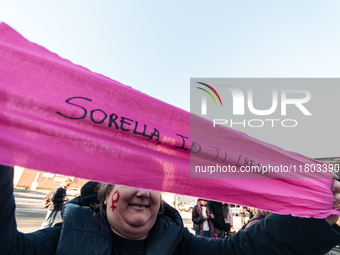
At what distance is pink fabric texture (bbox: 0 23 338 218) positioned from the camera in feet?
3.16

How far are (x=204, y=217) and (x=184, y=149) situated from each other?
4.75 metres

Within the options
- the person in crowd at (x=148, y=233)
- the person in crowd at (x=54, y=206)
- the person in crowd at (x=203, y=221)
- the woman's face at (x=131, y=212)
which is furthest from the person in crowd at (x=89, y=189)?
the person in crowd at (x=54, y=206)

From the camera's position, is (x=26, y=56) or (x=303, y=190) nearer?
(x=26, y=56)

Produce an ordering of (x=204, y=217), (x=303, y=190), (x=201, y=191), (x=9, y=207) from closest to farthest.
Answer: (x=9, y=207)
(x=201, y=191)
(x=303, y=190)
(x=204, y=217)

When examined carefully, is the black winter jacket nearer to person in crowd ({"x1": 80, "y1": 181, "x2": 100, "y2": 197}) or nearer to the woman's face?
person in crowd ({"x1": 80, "y1": 181, "x2": 100, "y2": 197})

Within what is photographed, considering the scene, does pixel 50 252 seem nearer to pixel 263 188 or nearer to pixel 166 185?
pixel 166 185

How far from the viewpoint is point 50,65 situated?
1131 millimetres

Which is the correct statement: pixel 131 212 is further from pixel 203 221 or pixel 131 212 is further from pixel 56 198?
pixel 56 198

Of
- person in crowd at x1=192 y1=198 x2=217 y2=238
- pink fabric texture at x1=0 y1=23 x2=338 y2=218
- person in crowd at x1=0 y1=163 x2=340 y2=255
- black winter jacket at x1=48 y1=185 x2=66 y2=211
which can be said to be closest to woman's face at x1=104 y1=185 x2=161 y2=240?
person in crowd at x1=0 y1=163 x2=340 y2=255

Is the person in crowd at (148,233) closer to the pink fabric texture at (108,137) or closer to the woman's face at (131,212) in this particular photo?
the woman's face at (131,212)

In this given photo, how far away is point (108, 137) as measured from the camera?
45.6 inches

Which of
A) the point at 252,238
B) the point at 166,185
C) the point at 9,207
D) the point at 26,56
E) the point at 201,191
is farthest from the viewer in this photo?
the point at 252,238

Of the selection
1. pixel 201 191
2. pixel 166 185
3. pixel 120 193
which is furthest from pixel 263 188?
pixel 120 193

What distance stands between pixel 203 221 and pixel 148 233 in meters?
4.48
